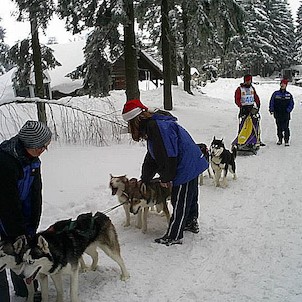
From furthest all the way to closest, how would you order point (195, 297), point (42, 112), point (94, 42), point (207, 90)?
1. point (207, 90)
2. point (94, 42)
3. point (42, 112)
4. point (195, 297)

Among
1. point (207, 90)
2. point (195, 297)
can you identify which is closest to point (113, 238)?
point (195, 297)

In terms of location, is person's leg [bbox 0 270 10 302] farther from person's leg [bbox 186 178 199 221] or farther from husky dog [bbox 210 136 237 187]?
husky dog [bbox 210 136 237 187]

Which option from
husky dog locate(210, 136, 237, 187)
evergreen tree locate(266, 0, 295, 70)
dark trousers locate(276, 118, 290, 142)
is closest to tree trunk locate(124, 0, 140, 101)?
dark trousers locate(276, 118, 290, 142)

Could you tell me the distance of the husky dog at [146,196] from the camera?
554cm

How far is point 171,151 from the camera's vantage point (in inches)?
196

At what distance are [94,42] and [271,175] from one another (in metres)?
8.32

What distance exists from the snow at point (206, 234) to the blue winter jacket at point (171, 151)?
3.45 feet

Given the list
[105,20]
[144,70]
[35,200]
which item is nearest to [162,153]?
[35,200]

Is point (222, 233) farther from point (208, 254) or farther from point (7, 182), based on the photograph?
point (7, 182)

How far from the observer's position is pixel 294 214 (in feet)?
21.1

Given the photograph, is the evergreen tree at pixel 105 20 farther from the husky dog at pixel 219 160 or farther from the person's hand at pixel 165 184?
the person's hand at pixel 165 184

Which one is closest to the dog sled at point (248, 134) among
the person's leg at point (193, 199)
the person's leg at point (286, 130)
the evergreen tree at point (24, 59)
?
the person's leg at point (286, 130)

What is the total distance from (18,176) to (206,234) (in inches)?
125

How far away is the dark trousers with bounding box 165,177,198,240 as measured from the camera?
209 inches
